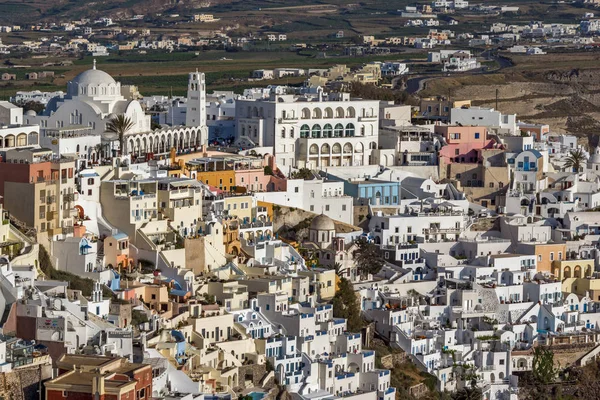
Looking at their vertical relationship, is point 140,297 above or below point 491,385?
above

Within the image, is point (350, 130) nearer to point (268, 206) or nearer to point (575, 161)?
point (575, 161)

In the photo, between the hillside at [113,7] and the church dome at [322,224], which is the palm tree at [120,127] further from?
the hillside at [113,7]

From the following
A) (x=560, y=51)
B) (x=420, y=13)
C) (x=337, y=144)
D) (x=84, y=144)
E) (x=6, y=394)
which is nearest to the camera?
(x=6, y=394)

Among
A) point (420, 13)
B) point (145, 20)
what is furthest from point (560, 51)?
point (145, 20)

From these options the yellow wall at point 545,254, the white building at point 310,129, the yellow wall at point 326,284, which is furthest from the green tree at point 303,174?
the yellow wall at point 326,284

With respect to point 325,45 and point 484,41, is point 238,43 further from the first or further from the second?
point 484,41

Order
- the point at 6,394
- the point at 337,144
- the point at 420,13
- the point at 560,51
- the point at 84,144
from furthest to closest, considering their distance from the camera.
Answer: the point at 420,13 → the point at 560,51 → the point at 337,144 → the point at 84,144 → the point at 6,394

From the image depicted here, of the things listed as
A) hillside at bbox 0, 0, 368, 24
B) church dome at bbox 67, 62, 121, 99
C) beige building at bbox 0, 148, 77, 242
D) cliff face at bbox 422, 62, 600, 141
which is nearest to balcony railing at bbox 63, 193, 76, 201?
beige building at bbox 0, 148, 77, 242
